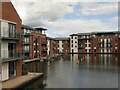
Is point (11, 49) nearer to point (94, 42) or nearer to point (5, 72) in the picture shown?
point (5, 72)

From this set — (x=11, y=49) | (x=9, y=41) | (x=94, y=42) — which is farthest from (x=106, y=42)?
(x=9, y=41)

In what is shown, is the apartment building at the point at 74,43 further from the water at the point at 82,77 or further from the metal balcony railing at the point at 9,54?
the metal balcony railing at the point at 9,54

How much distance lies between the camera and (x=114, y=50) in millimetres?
89000

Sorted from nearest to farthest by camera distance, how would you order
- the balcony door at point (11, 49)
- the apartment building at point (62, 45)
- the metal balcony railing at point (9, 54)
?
the metal balcony railing at point (9, 54)
the balcony door at point (11, 49)
the apartment building at point (62, 45)

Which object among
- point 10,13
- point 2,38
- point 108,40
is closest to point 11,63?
point 2,38

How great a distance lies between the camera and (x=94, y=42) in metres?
91.1

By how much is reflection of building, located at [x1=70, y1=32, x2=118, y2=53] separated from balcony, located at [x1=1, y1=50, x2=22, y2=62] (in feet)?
234

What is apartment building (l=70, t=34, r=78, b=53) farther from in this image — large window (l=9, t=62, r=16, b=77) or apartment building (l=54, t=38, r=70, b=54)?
large window (l=9, t=62, r=16, b=77)

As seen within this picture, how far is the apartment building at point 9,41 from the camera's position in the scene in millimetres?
19375

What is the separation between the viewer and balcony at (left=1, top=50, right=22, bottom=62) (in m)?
18.9

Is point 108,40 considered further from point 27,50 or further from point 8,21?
point 8,21

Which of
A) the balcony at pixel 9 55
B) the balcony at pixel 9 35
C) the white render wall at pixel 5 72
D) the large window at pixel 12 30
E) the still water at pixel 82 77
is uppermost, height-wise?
the large window at pixel 12 30

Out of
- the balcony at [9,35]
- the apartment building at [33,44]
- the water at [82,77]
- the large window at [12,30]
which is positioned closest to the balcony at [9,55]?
the balcony at [9,35]

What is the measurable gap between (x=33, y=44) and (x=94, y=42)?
43891 millimetres
